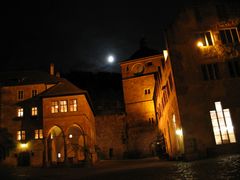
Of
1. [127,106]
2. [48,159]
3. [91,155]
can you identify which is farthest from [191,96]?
[127,106]

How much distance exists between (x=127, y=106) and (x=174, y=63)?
24.0m

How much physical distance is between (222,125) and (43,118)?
21916 mm

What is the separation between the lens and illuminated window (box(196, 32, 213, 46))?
21042 mm

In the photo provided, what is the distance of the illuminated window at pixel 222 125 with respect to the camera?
18688 mm

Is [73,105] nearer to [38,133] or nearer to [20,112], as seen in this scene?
[38,133]

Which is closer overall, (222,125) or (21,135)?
(222,125)

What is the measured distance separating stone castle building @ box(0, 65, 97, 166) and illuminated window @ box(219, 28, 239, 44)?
18286 millimetres

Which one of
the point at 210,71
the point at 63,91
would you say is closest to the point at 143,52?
the point at 63,91

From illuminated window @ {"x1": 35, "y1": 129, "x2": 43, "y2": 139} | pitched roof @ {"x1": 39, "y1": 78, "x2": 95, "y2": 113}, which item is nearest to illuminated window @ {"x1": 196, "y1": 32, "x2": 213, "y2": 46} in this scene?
pitched roof @ {"x1": 39, "y1": 78, "x2": 95, "y2": 113}

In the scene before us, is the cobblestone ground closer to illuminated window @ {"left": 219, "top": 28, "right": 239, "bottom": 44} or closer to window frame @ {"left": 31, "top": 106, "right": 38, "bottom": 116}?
illuminated window @ {"left": 219, "top": 28, "right": 239, "bottom": 44}

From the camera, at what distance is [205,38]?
21.2m

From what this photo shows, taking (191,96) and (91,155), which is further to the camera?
(91,155)

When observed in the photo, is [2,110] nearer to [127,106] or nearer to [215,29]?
[127,106]

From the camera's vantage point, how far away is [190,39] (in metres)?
21.0
